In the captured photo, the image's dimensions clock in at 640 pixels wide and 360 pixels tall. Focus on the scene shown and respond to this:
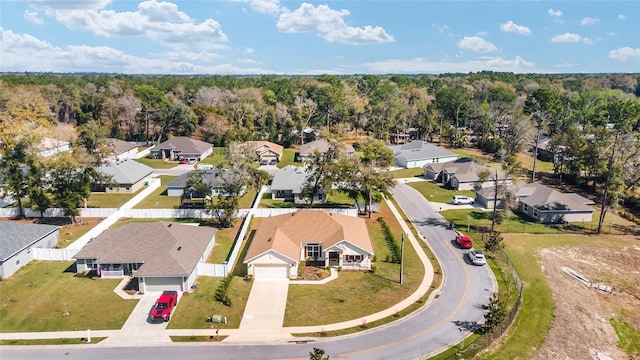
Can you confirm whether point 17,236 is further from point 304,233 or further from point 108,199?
point 304,233

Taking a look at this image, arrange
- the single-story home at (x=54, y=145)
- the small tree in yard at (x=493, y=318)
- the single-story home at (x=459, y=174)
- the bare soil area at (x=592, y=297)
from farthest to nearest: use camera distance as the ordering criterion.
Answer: the single-story home at (x=54, y=145), the single-story home at (x=459, y=174), the small tree in yard at (x=493, y=318), the bare soil area at (x=592, y=297)

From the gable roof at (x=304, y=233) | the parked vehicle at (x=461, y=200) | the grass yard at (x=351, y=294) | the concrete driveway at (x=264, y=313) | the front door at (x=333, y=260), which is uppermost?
the gable roof at (x=304, y=233)

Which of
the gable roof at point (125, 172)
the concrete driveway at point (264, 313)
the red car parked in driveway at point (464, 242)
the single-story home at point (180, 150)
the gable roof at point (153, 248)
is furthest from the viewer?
the single-story home at point (180, 150)

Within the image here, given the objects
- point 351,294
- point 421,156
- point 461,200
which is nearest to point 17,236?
point 351,294

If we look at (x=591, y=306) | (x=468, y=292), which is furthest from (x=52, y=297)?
(x=591, y=306)

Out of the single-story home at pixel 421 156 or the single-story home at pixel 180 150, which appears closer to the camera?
the single-story home at pixel 421 156

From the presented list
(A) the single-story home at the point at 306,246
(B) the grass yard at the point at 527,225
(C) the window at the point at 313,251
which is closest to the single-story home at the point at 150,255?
(A) the single-story home at the point at 306,246

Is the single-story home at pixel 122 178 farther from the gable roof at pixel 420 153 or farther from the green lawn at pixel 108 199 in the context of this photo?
the gable roof at pixel 420 153
